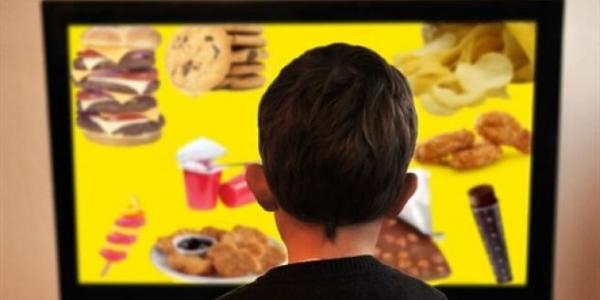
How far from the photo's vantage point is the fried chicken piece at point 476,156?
1.73m

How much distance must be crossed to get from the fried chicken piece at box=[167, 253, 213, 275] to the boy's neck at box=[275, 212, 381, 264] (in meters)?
1.04

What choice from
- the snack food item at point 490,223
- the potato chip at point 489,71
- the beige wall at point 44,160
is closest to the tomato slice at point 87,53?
the beige wall at point 44,160

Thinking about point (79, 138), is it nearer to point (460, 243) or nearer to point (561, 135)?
point (460, 243)

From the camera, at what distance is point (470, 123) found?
1723 millimetres

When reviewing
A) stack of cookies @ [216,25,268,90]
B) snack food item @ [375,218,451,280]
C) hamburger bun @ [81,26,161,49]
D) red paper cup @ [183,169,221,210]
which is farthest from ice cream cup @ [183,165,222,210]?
snack food item @ [375,218,451,280]

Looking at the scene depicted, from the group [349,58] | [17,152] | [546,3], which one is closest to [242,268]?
[17,152]

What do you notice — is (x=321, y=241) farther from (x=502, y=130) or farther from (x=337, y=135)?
(x=502, y=130)

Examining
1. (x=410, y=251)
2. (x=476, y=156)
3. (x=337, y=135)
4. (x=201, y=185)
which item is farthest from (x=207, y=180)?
(x=337, y=135)

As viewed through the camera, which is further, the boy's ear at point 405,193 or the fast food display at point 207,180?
the fast food display at point 207,180

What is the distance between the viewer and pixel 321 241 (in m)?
0.77

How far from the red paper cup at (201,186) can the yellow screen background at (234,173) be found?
2 centimetres

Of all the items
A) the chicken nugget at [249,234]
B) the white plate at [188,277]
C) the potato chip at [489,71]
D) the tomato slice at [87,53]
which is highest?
the tomato slice at [87,53]

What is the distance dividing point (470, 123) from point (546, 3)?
34 centimetres

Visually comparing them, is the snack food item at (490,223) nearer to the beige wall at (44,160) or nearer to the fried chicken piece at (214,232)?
the beige wall at (44,160)
